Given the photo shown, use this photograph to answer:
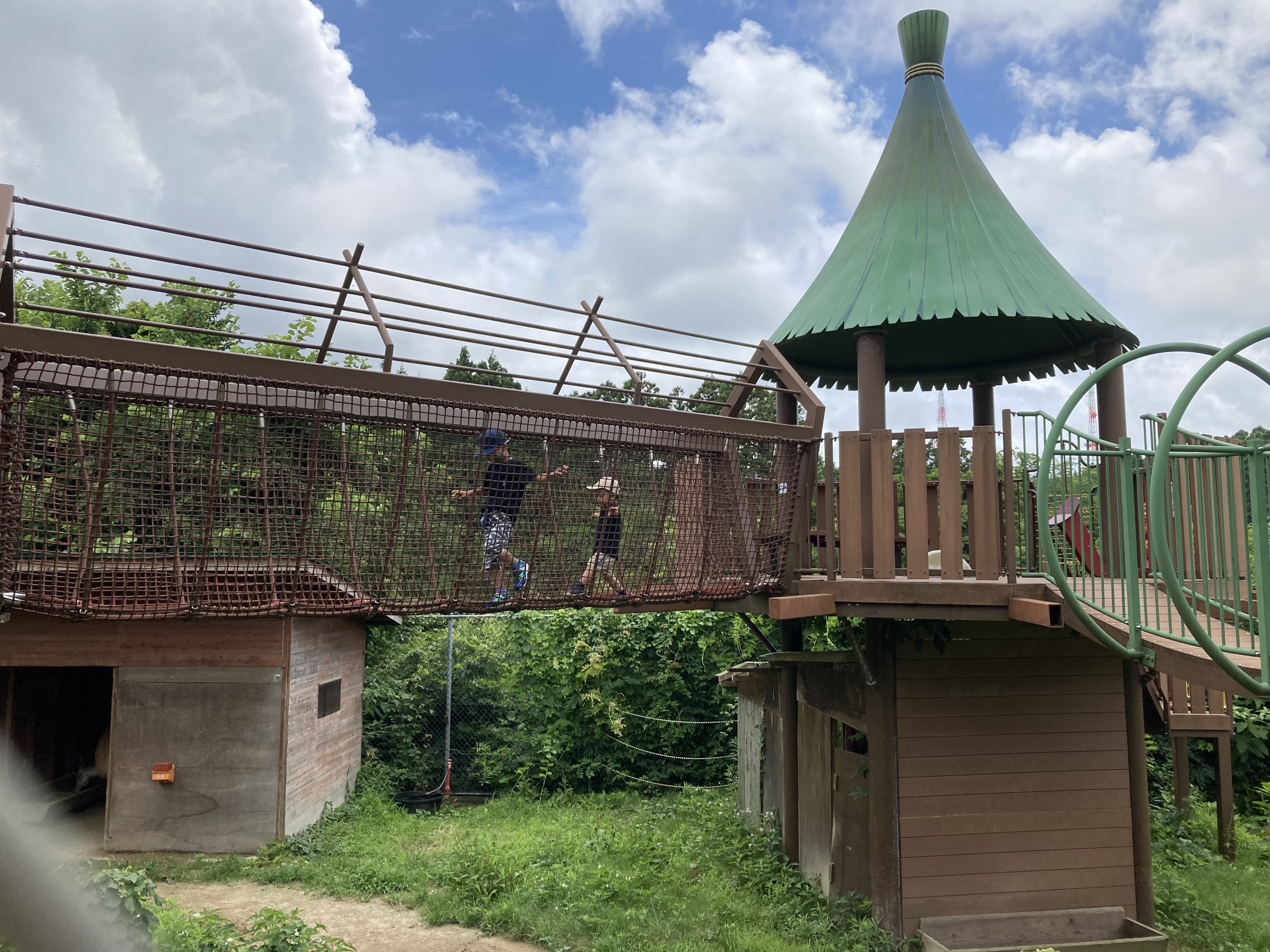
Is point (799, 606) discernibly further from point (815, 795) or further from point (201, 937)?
point (201, 937)

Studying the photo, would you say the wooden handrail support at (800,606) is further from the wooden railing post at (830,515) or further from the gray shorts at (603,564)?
the gray shorts at (603,564)

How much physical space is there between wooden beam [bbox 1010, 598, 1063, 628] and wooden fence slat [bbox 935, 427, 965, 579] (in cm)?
37

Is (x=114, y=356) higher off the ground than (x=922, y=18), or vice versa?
(x=922, y=18)

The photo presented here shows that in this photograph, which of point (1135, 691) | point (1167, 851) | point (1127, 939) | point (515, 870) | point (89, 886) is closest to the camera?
point (89, 886)

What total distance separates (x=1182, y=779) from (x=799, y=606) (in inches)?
288

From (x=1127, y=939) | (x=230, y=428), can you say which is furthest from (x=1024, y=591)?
(x=230, y=428)

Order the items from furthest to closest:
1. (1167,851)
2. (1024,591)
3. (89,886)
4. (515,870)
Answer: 1. (1167,851)
2. (515,870)
3. (1024,591)
4. (89,886)

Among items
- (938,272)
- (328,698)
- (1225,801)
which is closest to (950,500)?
(938,272)

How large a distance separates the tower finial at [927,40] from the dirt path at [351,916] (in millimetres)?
7812

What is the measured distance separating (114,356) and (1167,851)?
9999mm

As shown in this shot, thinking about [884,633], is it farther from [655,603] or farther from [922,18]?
[922,18]

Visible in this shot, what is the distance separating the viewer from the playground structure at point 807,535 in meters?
3.88

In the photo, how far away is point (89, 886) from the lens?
157 inches

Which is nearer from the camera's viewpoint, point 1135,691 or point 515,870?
point 1135,691
